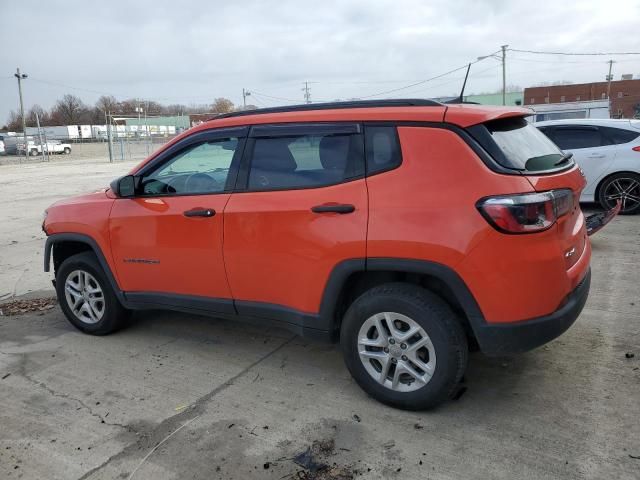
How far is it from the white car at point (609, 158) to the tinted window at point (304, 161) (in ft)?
22.7

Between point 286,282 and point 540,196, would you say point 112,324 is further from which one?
point 540,196

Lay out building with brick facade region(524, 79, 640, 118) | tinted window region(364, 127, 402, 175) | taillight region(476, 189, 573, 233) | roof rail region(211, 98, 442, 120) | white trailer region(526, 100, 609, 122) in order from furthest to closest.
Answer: building with brick facade region(524, 79, 640, 118), white trailer region(526, 100, 609, 122), roof rail region(211, 98, 442, 120), tinted window region(364, 127, 402, 175), taillight region(476, 189, 573, 233)

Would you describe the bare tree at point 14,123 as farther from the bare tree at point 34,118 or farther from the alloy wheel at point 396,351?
the alloy wheel at point 396,351

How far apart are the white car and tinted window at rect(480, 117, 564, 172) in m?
6.07

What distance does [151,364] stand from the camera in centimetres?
407

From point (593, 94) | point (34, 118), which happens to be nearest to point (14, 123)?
point (34, 118)

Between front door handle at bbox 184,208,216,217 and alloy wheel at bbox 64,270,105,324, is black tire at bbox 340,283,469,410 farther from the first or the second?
alloy wheel at bbox 64,270,105,324

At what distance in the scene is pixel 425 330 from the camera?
3023 millimetres

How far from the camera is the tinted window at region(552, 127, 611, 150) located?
8.96m

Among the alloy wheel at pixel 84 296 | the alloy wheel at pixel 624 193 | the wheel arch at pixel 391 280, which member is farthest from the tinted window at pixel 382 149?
the alloy wheel at pixel 624 193

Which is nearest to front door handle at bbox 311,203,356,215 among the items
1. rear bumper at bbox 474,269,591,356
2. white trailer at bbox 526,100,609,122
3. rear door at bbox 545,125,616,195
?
rear bumper at bbox 474,269,591,356

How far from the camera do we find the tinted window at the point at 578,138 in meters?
8.96

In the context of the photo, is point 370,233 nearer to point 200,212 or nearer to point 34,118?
point 200,212

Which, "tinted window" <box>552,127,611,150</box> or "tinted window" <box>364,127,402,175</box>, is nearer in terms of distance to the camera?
"tinted window" <box>364,127,402,175</box>
